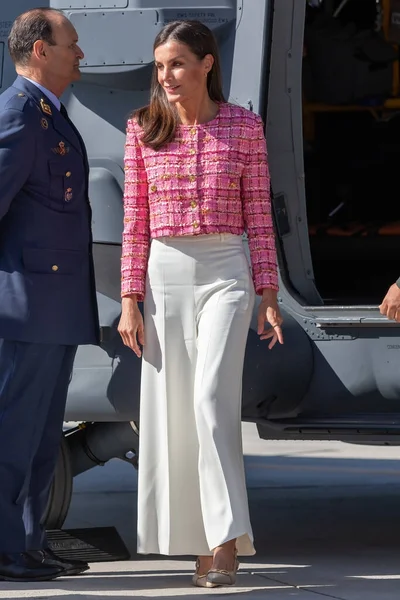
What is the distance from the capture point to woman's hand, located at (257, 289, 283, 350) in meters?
4.45

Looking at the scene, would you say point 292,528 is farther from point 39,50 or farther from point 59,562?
point 39,50

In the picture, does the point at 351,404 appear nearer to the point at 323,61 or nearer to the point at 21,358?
the point at 21,358

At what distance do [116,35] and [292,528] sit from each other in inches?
83.5

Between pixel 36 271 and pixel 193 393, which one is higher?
pixel 36 271

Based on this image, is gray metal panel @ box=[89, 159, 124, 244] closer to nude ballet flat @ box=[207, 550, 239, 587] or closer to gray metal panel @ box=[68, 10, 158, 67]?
gray metal panel @ box=[68, 10, 158, 67]

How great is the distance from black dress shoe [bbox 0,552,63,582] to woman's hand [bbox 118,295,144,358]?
0.75m

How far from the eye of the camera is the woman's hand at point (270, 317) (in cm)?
445

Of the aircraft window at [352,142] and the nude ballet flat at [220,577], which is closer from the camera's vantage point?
the nude ballet flat at [220,577]

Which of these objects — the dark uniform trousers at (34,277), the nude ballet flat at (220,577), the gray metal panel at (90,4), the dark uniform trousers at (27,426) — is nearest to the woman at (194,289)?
the nude ballet flat at (220,577)

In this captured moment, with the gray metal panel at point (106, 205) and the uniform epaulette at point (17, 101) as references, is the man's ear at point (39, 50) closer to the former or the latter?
the uniform epaulette at point (17, 101)

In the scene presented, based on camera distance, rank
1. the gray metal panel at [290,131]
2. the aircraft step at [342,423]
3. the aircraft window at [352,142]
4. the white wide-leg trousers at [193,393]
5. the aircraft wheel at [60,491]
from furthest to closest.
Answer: the aircraft window at [352,142] → the aircraft wheel at [60,491] → the gray metal panel at [290,131] → the aircraft step at [342,423] → the white wide-leg trousers at [193,393]

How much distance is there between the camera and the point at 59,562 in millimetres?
4680

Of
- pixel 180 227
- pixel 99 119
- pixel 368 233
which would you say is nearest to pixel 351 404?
pixel 180 227

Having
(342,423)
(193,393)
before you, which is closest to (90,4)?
(193,393)
